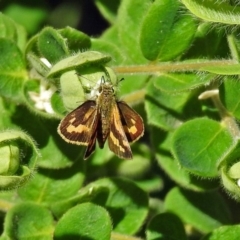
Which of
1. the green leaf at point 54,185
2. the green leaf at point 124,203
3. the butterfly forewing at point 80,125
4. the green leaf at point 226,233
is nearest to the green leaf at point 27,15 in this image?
the green leaf at point 54,185

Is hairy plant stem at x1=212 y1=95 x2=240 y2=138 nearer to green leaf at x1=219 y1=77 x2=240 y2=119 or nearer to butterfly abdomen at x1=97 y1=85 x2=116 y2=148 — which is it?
green leaf at x1=219 y1=77 x2=240 y2=119

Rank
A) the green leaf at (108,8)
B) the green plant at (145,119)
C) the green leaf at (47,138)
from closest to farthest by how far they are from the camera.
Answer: the green plant at (145,119), the green leaf at (47,138), the green leaf at (108,8)

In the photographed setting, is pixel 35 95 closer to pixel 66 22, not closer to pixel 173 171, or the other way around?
pixel 173 171

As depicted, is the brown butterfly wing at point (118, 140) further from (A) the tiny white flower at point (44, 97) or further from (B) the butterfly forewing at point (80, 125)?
(A) the tiny white flower at point (44, 97)

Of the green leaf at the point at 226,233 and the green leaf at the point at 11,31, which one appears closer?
the green leaf at the point at 226,233

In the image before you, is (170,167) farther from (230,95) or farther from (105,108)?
(105,108)

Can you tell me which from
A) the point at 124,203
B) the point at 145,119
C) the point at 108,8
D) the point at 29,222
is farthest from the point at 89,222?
the point at 108,8
